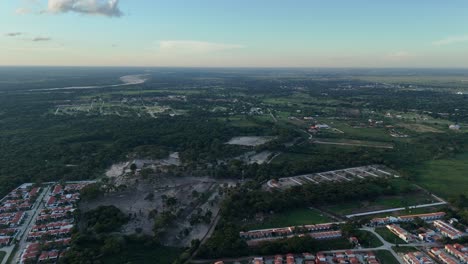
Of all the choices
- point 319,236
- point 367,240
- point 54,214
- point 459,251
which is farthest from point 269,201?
point 54,214

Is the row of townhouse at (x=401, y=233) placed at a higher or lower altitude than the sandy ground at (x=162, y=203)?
higher

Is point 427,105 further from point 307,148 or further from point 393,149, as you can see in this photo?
point 307,148

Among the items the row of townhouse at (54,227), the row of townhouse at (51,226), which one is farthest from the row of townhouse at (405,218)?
the row of townhouse at (51,226)

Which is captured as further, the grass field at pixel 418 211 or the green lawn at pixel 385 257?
the grass field at pixel 418 211

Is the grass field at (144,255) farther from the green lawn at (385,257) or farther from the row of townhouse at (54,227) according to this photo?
the green lawn at (385,257)

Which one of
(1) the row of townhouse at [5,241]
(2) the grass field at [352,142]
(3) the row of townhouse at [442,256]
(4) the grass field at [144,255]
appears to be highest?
(2) the grass field at [352,142]

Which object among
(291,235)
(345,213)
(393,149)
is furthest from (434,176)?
(291,235)

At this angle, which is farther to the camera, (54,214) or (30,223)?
(54,214)

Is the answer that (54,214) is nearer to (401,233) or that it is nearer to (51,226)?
(51,226)
